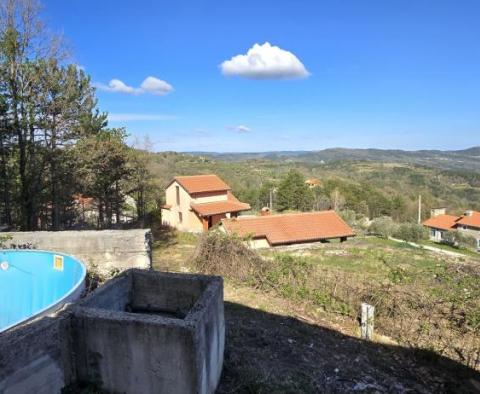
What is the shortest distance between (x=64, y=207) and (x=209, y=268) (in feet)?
41.0

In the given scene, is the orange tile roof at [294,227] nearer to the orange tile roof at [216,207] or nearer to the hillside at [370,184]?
the orange tile roof at [216,207]

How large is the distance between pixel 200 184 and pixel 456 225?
3587 centimetres

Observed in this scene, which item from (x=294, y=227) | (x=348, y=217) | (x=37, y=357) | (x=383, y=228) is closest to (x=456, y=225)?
(x=383, y=228)

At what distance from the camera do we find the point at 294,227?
84.3ft

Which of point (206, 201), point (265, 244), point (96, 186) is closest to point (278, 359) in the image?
point (96, 186)

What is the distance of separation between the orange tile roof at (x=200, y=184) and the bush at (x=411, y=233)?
81.6ft

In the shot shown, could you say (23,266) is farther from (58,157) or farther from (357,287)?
(58,157)

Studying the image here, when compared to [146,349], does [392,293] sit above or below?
below

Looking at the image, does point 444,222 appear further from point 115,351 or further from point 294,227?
point 115,351

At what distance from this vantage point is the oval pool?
15.4 feet

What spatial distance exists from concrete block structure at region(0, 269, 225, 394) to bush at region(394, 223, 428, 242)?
142 feet

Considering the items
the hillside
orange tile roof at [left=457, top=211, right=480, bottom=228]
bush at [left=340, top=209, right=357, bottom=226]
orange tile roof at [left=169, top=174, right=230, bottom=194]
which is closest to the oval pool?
orange tile roof at [left=169, top=174, right=230, bottom=194]

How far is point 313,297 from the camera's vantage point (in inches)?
333

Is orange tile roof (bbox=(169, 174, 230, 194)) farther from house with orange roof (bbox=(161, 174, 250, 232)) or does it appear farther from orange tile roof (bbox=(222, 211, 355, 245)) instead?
orange tile roof (bbox=(222, 211, 355, 245))
